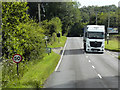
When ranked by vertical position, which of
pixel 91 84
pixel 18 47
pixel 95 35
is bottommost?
pixel 91 84

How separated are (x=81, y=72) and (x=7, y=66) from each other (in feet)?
26.7

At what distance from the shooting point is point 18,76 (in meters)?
16.8

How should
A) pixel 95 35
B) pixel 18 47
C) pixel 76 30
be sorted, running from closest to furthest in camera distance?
pixel 18 47, pixel 95 35, pixel 76 30

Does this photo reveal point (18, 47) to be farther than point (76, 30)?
→ No

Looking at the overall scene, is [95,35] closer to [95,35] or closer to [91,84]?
[95,35]

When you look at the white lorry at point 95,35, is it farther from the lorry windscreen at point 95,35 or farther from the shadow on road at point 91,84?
the shadow on road at point 91,84

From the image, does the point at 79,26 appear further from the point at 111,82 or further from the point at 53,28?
the point at 111,82

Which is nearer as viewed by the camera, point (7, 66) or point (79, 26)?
point (7, 66)

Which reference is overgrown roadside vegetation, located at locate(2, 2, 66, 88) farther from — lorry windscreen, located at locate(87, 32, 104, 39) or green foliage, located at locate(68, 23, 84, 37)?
green foliage, located at locate(68, 23, 84, 37)

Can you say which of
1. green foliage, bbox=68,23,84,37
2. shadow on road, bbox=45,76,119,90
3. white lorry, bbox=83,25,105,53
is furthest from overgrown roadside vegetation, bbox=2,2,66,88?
green foliage, bbox=68,23,84,37

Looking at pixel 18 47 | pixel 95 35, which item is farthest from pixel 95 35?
pixel 18 47

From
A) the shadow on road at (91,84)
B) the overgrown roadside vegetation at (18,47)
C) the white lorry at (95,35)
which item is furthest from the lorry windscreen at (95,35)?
the shadow on road at (91,84)

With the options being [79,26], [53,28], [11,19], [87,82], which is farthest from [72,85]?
[79,26]

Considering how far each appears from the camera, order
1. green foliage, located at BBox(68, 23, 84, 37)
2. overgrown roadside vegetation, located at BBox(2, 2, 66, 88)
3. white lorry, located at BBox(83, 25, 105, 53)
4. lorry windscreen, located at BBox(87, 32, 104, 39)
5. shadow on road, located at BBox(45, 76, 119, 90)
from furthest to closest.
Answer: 1. green foliage, located at BBox(68, 23, 84, 37)
2. lorry windscreen, located at BBox(87, 32, 104, 39)
3. white lorry, located at BBox(83, 25, 105, 53)
4. overgrown roadside vegetation, located at BBox(2, 2, 66, 88)
5. shadow on road, located at BBox(45, 76, 119, 90)
